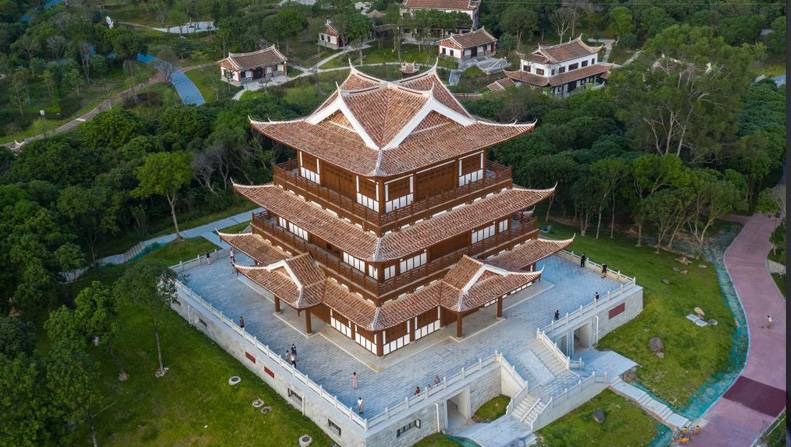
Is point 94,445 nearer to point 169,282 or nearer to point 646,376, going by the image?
point 169,282

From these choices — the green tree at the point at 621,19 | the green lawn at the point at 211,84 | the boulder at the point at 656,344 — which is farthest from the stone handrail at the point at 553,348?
the green tree at the point at 621,19

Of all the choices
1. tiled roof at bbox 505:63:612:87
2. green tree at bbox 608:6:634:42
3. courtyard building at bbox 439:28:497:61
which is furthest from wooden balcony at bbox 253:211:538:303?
green tree at bbox 608:6:634:42

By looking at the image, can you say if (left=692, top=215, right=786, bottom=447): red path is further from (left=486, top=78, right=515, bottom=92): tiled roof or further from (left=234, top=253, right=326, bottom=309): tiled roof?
(left=486, top=78, right=515, bottom=92): tiled roof

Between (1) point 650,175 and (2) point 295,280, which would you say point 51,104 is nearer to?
(2) point 295,280

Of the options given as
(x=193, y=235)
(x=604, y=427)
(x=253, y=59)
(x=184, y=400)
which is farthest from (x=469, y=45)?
(x=184, y=400)

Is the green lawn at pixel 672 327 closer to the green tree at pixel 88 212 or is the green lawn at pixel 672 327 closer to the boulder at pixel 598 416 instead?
the boulder at pixel 598 416
